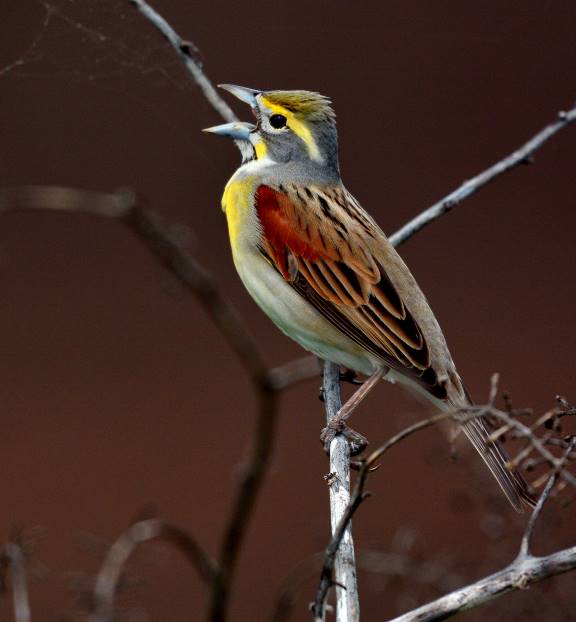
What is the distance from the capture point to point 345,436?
131 inches

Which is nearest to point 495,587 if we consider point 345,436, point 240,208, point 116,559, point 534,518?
point 534,518

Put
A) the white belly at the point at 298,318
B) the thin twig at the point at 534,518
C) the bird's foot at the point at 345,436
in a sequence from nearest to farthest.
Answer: the thin twig at the point at 534,518, the bird's foot at the point at 345,436, the white belly at the point at 298,318

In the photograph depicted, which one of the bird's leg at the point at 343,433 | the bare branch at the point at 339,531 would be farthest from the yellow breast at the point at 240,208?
the bird's leg at the point at 343,433

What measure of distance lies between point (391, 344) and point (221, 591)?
2.30 meters

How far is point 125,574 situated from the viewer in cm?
218

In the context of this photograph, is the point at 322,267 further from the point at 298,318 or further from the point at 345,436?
the point at 345,436

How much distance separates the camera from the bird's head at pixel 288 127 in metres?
3.94

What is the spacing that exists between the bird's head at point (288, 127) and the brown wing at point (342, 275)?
229 millimetres

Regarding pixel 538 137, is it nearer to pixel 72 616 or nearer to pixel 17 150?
pixel 72 616

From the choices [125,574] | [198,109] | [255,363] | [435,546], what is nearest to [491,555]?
[125,574]

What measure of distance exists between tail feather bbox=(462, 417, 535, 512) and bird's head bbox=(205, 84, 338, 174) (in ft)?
4.15

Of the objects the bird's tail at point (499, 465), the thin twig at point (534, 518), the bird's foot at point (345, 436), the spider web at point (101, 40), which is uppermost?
the spider web at point (101, 40)

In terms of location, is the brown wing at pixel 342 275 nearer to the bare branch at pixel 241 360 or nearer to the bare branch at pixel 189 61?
the bare branch at pixel 189 61

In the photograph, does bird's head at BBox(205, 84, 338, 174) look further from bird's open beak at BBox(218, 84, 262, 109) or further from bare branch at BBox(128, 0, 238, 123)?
bare branch at BBox(128, 0, 238, 123)
